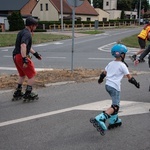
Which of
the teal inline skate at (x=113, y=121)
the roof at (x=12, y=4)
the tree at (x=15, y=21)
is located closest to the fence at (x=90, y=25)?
the tree at (x=15, y=21)

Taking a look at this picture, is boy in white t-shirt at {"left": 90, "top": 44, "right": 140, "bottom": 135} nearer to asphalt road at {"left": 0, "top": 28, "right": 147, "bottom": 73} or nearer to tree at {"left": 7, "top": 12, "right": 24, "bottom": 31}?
asphalt road at {"left": 0, "top": 28, "right": 147, "bottom": 73}

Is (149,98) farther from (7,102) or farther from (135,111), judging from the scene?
(7,102)

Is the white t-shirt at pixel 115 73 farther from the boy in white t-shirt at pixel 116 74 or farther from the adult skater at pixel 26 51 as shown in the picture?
the adult skater at pixel 26 51

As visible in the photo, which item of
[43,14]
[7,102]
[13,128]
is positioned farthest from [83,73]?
[43,14]

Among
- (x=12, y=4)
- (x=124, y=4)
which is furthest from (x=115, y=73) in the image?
(x=124, y=4)

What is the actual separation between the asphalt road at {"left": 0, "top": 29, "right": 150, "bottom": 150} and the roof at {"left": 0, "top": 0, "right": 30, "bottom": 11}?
66.9 metres

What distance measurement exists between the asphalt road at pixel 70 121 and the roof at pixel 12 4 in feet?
219

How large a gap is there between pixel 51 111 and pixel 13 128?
40.3 inches

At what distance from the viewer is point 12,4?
7188cm

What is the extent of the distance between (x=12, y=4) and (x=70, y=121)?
234ft

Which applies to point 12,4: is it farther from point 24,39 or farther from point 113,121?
point 113,121

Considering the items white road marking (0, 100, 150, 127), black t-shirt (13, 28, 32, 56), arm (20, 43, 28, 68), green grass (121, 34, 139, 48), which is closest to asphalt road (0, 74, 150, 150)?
white road marking (0, 100, 150, 127)

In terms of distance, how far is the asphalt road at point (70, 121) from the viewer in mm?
4006

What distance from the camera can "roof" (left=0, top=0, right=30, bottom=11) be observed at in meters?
70.4
